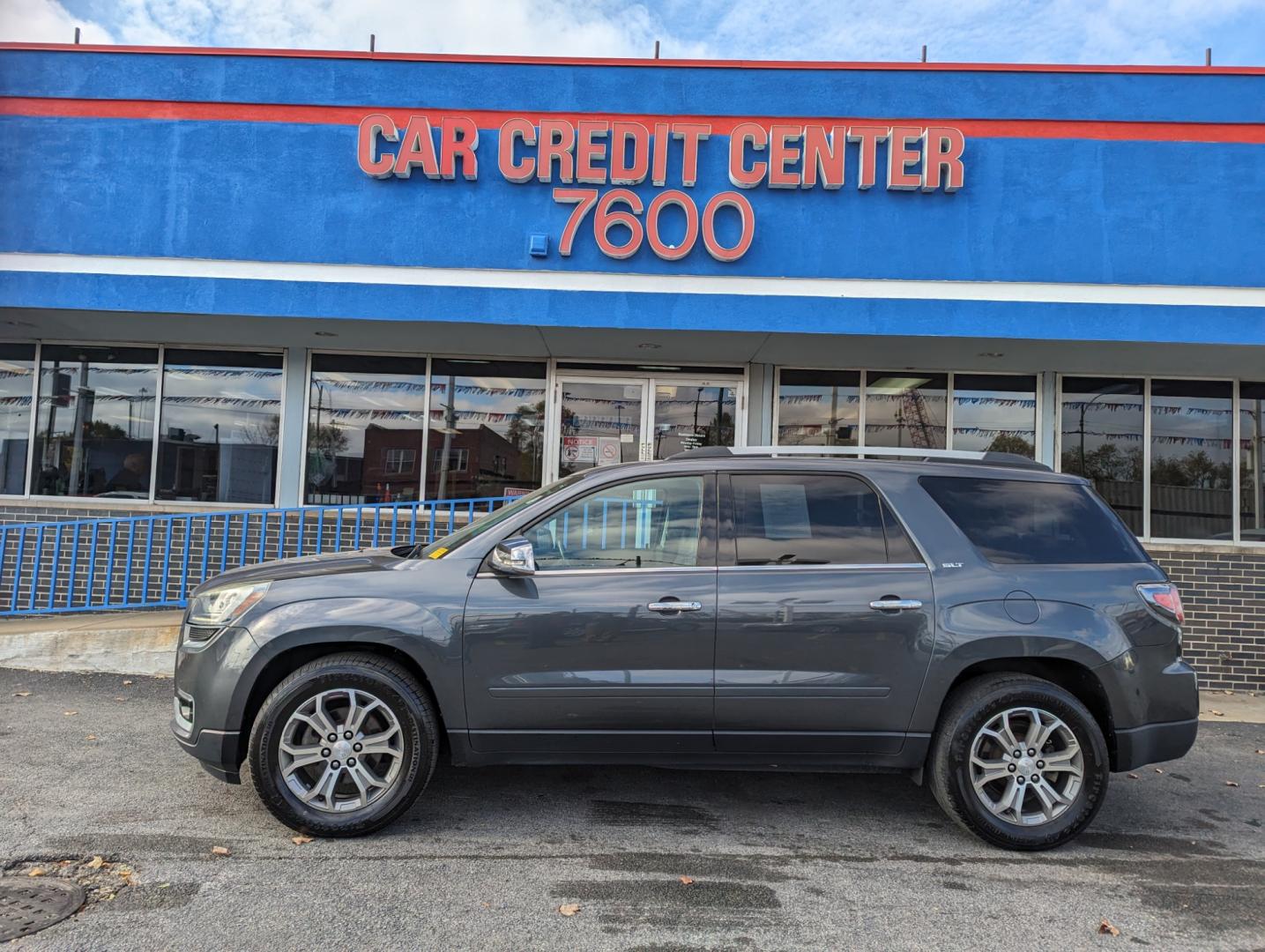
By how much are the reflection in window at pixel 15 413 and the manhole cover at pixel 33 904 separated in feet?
26.1

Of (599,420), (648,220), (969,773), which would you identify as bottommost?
(969,773)

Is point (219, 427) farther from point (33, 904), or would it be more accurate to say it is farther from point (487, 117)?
point (33, 904)

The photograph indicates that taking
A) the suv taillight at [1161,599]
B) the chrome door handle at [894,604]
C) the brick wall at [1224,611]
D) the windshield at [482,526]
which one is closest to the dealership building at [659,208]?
the brick wall at [1224,611]

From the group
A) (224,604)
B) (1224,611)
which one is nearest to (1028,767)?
(224,604)

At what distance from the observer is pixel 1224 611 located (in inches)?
307

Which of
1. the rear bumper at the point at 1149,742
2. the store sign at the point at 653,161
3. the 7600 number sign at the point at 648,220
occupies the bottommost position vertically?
the rear bumper at the point at 1149,742

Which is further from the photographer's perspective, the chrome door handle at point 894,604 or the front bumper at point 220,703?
the chrome door handle at point 894,604

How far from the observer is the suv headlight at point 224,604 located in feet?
12.7

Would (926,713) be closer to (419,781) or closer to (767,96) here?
(419,781)

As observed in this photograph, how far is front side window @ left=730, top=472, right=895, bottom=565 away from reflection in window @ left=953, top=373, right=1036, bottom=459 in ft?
19.9

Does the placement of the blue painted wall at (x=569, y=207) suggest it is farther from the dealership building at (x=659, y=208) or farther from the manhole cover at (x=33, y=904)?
the manhole cover at (x=33, y=904)

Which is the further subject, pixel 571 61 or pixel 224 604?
pixel 571 61

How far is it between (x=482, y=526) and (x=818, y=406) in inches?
249

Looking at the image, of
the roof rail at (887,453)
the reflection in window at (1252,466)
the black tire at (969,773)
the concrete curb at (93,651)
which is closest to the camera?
the black tire at (969,773)
